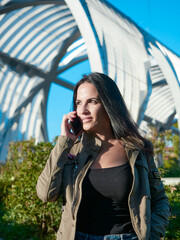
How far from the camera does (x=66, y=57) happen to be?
2397cm

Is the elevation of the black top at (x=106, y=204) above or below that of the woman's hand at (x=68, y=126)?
below

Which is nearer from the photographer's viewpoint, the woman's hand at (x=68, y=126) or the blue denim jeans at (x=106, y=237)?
the blue denim jeans at (x=106, y=237)

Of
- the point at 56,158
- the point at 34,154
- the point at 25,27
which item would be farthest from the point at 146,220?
the point at 25,27

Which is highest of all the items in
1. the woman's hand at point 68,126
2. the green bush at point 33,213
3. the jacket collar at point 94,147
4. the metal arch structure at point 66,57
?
the metal arch structure at point 66,57

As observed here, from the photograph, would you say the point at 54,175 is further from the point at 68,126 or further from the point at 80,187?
the point at 68,126

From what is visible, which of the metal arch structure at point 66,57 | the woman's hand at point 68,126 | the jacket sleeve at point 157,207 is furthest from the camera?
the metal arch structure at point 66,57

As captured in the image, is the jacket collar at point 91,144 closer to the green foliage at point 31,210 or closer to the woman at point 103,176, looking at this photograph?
the woman at point 103,176

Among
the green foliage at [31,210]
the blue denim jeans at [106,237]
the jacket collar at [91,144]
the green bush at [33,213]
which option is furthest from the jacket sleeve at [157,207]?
the green foliage at [31,210]

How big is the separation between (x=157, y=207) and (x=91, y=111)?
787mm

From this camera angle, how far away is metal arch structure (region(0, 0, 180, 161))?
10225mm

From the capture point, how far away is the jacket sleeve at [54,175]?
73.0 inches

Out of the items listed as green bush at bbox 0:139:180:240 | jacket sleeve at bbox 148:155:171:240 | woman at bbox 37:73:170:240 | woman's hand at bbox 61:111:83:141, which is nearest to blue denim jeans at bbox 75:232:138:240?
woman at bbox 37:73:170:240

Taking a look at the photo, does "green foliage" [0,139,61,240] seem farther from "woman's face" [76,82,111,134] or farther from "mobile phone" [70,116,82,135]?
"woman's face" [76,82,111,134]

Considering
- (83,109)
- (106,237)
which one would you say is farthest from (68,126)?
(106,237)
